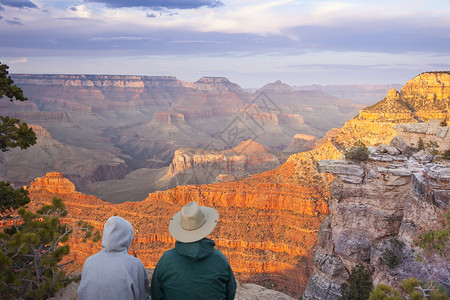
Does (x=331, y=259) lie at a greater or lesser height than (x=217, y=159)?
greater

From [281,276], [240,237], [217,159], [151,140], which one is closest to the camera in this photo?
[281,276]

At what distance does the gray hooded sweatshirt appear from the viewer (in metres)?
5.48

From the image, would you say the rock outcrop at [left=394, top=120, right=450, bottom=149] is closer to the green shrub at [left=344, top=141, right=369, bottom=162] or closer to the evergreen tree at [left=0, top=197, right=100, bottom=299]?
the green shrub at [left=344, top=141, right=369, bottom=162]

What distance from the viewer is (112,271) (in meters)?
5.48

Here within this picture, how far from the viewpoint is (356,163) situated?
21234mm

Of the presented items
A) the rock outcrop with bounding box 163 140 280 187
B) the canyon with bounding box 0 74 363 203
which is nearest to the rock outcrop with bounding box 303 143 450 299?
the canyon with bounding box 0 74 363 203

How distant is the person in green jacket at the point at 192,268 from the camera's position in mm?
5508

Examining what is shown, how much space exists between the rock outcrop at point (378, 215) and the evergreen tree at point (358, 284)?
0.54 metres

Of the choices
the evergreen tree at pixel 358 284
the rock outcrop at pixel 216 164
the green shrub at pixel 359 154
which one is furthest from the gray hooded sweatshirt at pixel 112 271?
the rock outcrop at pixel 216 164

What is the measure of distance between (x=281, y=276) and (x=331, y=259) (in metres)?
8.61

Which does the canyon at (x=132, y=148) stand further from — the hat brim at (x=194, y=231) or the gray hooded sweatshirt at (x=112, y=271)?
the gray hooded sweatshirt at (x=112, y=271)

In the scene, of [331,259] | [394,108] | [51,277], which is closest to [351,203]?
[331,259]

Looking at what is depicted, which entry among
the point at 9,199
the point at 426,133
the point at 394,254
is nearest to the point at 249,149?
the point at 426,133

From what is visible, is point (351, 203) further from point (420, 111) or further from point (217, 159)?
point (217, 159)
